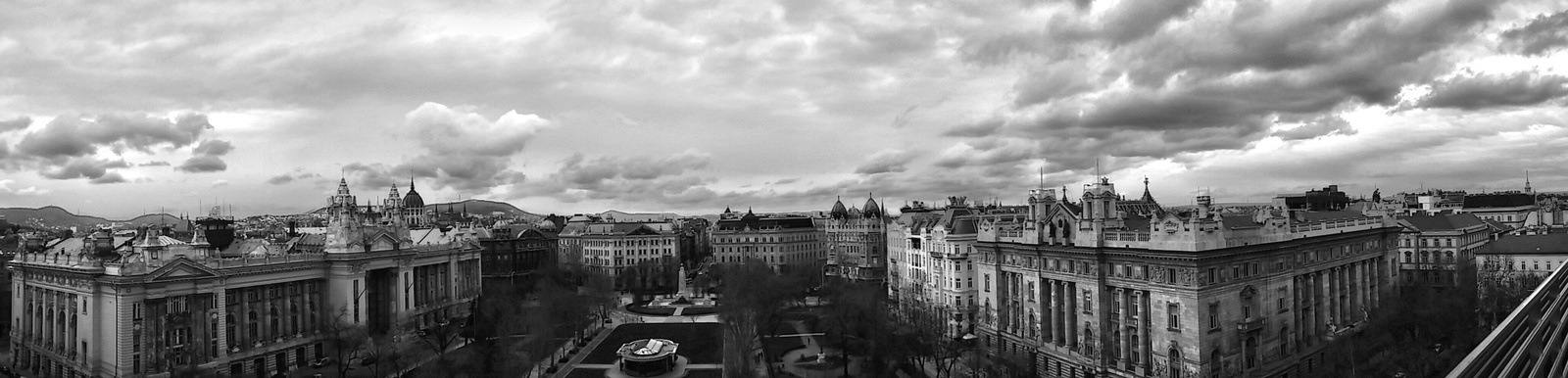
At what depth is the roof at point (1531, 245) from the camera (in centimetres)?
8000

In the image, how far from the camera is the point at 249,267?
216ft

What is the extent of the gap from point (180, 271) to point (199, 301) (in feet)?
10.1

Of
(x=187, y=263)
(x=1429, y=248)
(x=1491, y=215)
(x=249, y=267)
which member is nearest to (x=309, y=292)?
(x=249, y=267)

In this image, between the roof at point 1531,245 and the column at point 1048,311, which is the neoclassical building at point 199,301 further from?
the roof at point 1531,245

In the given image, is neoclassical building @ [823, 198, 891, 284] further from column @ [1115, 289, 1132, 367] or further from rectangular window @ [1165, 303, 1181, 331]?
rectangular window @ [1165, 303, 1181, 331]

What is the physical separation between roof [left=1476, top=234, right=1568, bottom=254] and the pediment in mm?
120409

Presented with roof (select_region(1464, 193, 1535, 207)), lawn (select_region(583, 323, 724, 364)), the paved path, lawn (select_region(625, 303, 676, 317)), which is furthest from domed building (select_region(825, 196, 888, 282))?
roof (select_region(1464, 193, 1535, 207))

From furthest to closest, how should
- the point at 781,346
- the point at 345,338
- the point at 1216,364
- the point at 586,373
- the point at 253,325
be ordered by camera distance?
the point at 781,346
the point at 253,325
the point at 586,373
the point at 345,338
the point at 1216,364

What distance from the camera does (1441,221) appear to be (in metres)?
94.3

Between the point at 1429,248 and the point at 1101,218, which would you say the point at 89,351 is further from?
the point at 1429,248

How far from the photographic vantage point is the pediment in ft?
189

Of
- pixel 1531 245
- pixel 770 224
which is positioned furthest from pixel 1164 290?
pixel 770 224

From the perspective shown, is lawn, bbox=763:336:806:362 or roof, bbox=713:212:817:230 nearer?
lawn, bbox=763:336:806:362

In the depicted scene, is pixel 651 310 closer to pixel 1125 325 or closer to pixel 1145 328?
pixel 1125 325
